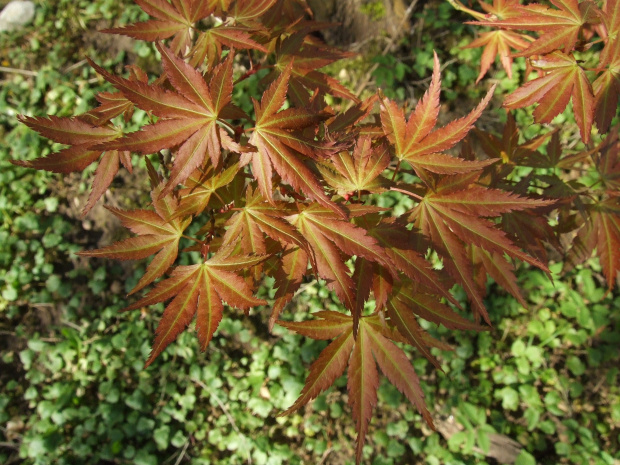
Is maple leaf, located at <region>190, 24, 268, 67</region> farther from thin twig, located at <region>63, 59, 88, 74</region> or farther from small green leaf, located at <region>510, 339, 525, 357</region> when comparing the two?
thin twig, located at <region>63, 59, 88, 74</region>

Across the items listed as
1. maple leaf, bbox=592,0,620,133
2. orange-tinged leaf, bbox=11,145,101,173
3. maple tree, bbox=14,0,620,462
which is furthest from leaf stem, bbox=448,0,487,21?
orange-tinged leaf, bbox=11,145,101,173

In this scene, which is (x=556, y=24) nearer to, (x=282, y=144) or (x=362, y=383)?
(x=282, y=144)

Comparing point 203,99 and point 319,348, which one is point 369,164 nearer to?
point 203,99

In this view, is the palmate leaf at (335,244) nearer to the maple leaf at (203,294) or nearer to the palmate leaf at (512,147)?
the maple leaf at (203,294)

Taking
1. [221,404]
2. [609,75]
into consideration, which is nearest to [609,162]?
[609,75]

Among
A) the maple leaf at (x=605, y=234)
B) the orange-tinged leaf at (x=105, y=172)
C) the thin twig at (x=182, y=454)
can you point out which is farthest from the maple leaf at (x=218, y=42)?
the thin twig at (x=182, y=454)

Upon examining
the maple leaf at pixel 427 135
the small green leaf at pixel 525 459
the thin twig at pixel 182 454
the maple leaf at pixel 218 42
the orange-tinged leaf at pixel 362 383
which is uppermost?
the maple leaf at pixel 218 42
